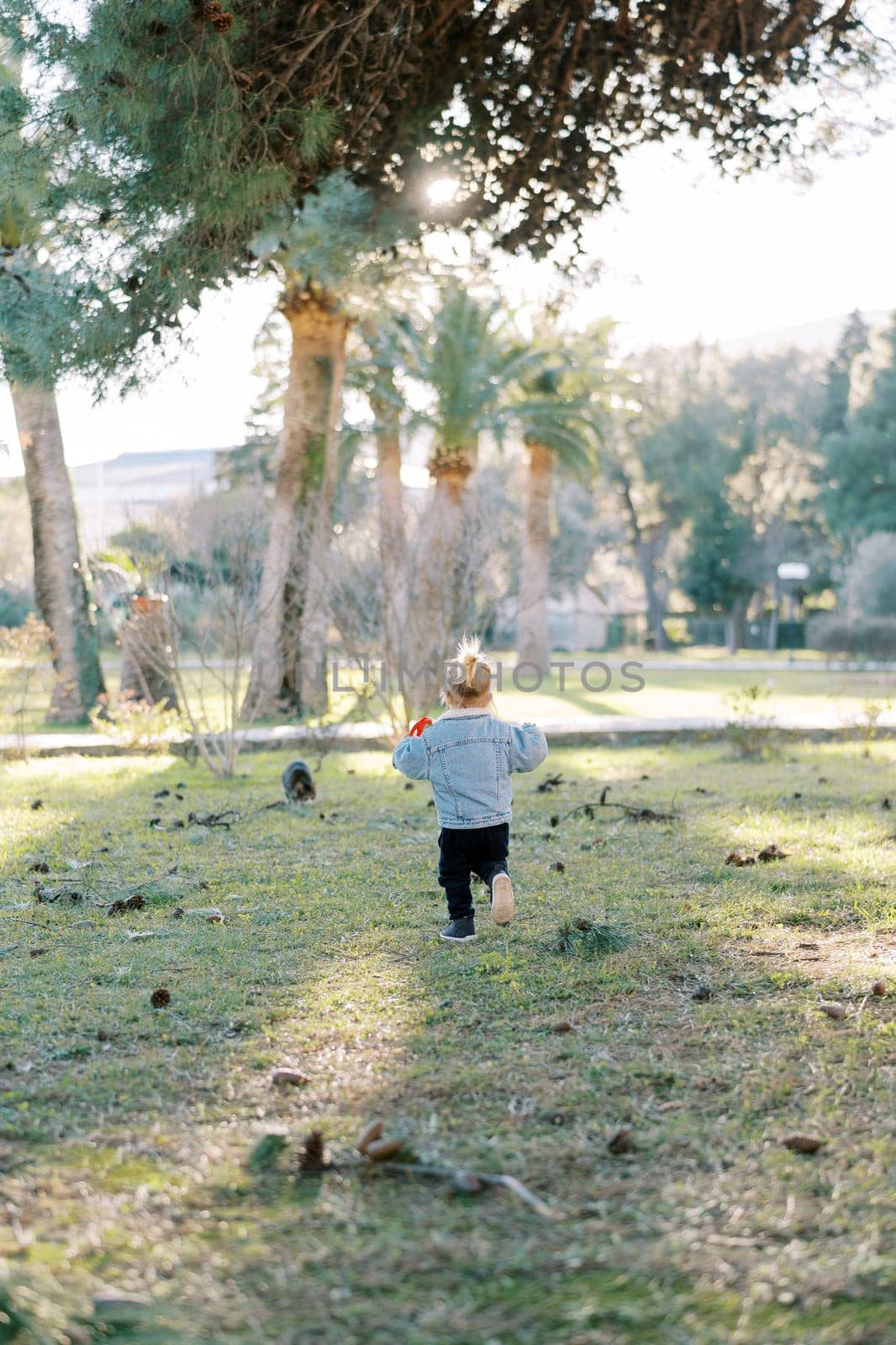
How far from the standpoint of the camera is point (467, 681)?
504 cm

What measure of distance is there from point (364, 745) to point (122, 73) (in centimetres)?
857

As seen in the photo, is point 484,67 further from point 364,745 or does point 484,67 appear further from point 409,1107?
point 364,745

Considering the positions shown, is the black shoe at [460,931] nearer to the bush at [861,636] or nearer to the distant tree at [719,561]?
the bush at [861,636]

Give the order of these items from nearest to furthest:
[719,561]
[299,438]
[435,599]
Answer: [435,599] → [299,438] → [719,561]

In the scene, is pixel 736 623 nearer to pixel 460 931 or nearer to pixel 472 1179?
pixel 460 931

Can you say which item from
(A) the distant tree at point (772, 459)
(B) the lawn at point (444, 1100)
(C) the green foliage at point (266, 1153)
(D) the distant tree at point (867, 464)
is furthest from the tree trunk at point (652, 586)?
(C) the green foliage at point (266, 1153)

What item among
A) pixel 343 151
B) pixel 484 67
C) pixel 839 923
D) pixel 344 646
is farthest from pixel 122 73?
pixel 344 646

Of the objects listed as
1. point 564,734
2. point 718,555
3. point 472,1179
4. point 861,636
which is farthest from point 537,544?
point 472,1179

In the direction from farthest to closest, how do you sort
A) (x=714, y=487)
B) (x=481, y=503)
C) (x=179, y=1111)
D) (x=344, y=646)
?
(x=714, y=487) → (x=481, y=503) → (x=344, y=646) → (x=179, y=1111)

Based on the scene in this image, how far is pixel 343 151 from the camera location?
19.2 feet

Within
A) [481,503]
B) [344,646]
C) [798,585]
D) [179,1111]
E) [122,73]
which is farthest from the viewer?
[798,585]

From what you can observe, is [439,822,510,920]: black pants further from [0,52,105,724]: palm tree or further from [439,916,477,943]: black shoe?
[0,52,105,724]: palm tree

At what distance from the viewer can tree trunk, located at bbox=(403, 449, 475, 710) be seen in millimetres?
12344

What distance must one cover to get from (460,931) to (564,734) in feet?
27.4
